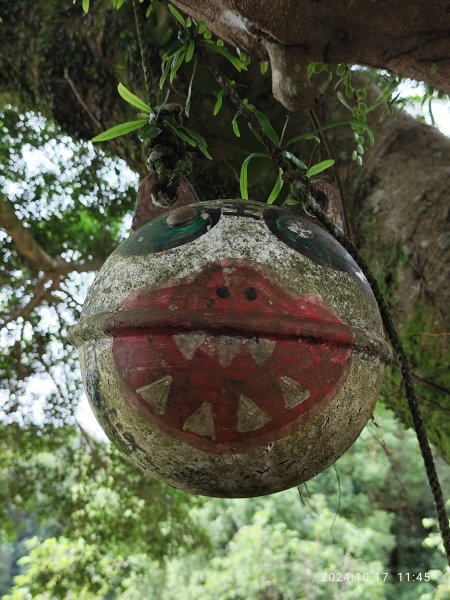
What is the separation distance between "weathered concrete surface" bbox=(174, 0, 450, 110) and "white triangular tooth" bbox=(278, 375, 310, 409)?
2.26 ft

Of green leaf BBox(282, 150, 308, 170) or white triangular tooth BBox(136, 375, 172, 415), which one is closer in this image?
white triangular tooth BBox(136, 375, 172, 415)

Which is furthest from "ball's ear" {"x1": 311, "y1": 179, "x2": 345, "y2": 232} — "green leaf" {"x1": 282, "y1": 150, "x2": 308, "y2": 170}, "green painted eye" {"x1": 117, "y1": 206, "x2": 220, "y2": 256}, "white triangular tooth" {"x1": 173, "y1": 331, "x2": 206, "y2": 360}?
"white triangular tooth" {"x1": 173, "y1": 331, "x2": 206, "y2": 360}

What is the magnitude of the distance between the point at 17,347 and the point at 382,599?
8.64 m

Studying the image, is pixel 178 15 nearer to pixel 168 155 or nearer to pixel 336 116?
pixel 168 155

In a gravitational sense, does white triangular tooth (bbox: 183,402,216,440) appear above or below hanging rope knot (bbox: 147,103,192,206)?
below

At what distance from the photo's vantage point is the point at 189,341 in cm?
101

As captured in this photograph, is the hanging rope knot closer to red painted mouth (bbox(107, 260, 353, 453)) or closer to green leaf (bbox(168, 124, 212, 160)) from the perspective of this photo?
green leaf (bbox(168, 124, 212, 160))

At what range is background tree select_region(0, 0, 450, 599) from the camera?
134 cm

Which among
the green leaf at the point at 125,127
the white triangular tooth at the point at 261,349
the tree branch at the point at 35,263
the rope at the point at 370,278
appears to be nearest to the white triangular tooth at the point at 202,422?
the white triangular tooth at the point at 261,349

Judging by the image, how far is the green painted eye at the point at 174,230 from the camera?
1126 millimetres

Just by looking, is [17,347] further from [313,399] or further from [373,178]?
[313,399]

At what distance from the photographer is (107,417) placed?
1.14 m

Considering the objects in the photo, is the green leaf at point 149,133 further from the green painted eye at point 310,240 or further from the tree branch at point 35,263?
the tree branch at point 35,263

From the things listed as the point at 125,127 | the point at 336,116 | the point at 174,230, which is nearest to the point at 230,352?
the point at 174,230
